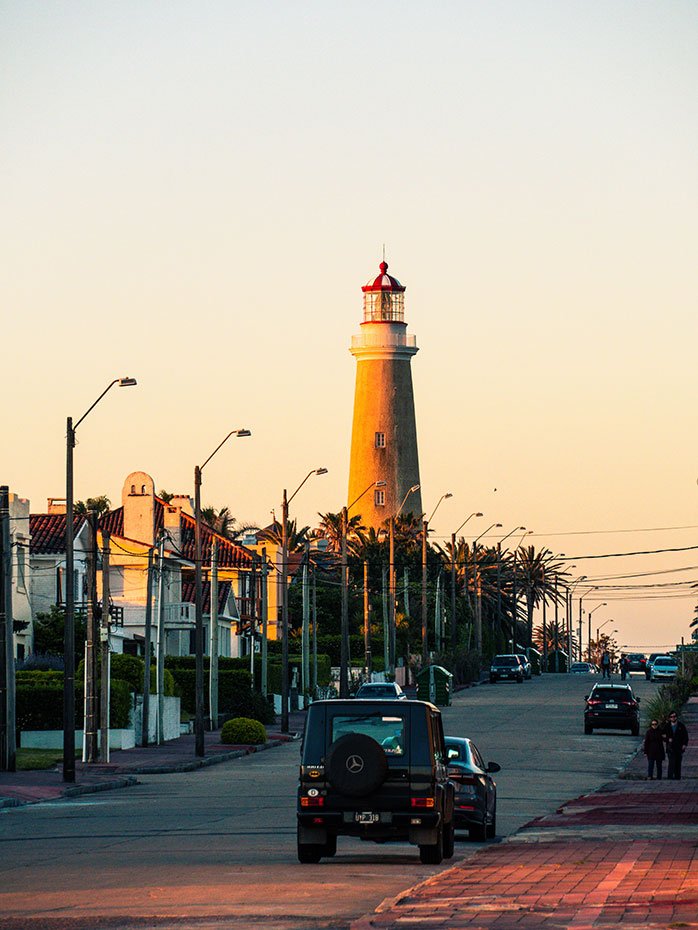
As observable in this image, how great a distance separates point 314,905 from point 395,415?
10340 centimetres

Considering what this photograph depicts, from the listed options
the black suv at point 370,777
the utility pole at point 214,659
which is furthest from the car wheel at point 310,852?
the utility pole at point 214,659

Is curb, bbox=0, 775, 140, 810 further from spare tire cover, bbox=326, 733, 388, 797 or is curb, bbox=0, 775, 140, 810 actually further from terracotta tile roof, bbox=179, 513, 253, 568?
terracotta tile roof, bbox=179, 513, 253, 568

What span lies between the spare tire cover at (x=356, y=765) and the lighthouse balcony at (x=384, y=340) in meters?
99.6

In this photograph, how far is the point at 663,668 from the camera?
97312mm

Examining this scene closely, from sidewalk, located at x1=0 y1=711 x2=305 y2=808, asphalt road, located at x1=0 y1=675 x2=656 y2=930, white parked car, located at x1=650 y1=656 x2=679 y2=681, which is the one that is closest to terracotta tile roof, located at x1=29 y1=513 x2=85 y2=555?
sidewalk, located at x1=0 y1=711 x2=305 y2=808

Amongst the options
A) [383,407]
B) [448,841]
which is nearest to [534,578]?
[383,407]

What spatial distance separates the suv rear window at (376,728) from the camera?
20.3 metres

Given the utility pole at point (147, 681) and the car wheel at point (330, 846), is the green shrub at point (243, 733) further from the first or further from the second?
the car wheel at point (330, 846)

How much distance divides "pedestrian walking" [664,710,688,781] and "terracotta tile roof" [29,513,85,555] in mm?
40093

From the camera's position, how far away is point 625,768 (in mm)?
45312

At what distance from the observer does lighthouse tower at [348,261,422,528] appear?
119 meters

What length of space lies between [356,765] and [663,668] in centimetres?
7961

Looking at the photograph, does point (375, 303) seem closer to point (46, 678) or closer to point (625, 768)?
point (46, 678)

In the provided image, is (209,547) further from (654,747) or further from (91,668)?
(654,747)
